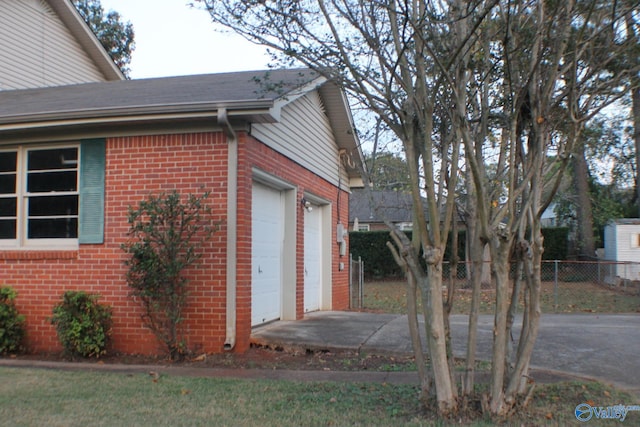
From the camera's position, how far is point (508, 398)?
513 centimetres

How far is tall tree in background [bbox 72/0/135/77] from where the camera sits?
109 feet

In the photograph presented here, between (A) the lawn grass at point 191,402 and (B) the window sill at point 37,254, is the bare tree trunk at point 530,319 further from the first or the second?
(B) the window sill at point 37,254

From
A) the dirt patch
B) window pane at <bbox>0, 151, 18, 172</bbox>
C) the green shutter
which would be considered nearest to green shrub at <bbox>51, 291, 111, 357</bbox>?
the dirt patch

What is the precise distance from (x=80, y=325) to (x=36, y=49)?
9.56 meters

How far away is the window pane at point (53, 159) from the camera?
920 cm

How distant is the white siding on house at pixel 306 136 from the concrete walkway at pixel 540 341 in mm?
3058

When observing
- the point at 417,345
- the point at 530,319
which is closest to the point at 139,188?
the point at 417,345

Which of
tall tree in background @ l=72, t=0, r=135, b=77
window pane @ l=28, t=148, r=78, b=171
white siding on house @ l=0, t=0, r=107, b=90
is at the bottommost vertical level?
window pane @ l=28, t=148, r=78, b=171

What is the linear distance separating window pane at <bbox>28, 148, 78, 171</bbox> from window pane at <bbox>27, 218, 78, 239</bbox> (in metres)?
0.84

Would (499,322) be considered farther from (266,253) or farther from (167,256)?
(266,253)

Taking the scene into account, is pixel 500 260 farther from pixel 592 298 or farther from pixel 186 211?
pixel 592 298

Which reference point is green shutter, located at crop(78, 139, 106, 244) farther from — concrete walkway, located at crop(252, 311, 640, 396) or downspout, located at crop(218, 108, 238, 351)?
concrete walkway, located at crop(252, 311, 640, 396)

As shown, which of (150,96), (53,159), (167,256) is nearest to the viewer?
(167,256)

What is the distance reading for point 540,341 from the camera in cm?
875
